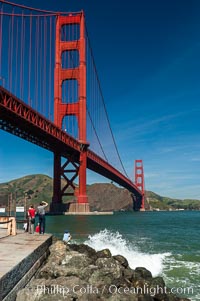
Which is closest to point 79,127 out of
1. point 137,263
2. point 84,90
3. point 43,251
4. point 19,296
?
point 84,90

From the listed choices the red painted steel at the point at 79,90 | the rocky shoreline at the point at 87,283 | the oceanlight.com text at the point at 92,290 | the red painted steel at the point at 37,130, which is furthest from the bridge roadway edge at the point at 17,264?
the red painted steel at the point at 79,90

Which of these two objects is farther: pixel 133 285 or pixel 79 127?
pixel 79 127

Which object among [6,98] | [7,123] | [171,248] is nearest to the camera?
[171,248]

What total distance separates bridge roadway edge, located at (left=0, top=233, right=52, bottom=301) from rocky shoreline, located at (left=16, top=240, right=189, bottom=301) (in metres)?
0.14

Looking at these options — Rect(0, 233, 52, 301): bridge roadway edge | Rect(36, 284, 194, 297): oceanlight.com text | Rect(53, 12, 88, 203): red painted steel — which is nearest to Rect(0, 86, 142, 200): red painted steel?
Rect(53, 12, 88, 203): red painted steel

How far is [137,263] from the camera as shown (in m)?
12.1

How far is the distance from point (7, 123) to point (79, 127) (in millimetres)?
16470

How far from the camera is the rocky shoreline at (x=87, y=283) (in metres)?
5.55

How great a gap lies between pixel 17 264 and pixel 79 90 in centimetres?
4713

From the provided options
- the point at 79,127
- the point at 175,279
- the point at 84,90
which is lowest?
the point at 175,279

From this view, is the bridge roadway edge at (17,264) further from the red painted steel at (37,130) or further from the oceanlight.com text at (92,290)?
the red painted steel at (37,130)

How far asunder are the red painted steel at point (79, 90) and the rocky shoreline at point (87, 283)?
136ft

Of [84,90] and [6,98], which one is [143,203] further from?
[6,98]

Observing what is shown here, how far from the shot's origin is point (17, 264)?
5676 mm
